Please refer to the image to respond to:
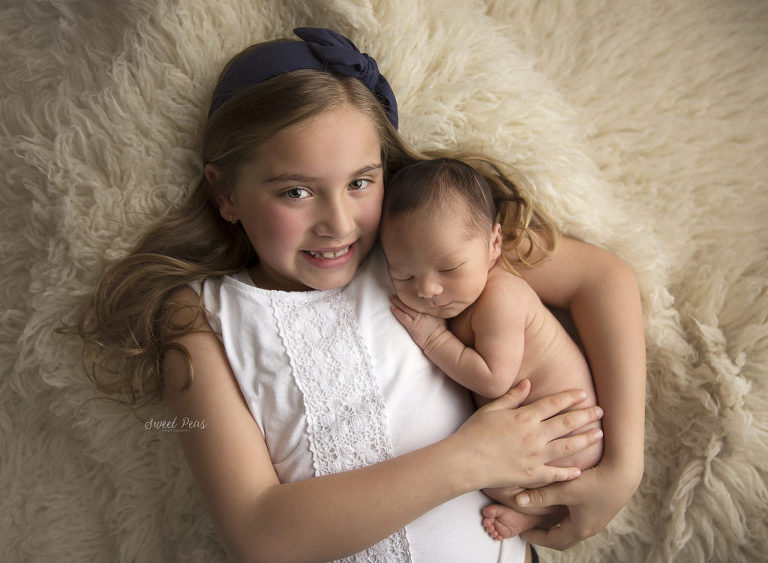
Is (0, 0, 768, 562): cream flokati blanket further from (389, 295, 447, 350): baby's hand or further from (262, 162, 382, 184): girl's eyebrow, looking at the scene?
(389, 295, 447, 350): baby's hand

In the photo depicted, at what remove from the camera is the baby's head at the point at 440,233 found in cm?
122

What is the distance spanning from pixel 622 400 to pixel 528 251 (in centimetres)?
37

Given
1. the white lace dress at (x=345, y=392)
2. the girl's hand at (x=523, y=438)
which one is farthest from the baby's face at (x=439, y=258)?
the girl's hand at (x=523, y=438)

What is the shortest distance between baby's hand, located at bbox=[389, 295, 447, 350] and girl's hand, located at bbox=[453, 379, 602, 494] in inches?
7.2

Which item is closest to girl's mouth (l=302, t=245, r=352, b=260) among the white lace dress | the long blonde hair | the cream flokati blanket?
the white lace dress

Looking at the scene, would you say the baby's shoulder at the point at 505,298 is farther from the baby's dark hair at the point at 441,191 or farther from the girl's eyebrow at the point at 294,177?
the girl's eyebrow at the point at 294,177

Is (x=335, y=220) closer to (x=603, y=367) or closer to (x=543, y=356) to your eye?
(x=543, y=356)

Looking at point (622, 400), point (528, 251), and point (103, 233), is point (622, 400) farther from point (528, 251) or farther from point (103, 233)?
point (103, 233)

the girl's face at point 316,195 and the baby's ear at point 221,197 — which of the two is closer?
the girl's face at point 316,195

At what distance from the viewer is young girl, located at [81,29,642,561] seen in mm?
1199

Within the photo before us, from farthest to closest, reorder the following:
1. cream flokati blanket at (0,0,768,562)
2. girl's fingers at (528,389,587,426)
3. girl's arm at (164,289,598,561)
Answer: cream flokati blanket at (0,0,768,562) < girl's fingers at (528,389,587,426) < girl's arm at (164,289,598,561)

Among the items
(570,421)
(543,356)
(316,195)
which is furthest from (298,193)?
(570,421)

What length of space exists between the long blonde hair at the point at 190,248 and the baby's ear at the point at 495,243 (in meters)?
0.26

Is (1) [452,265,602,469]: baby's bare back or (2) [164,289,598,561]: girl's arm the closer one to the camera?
(2) [164,289,598,561]: girl's arm
